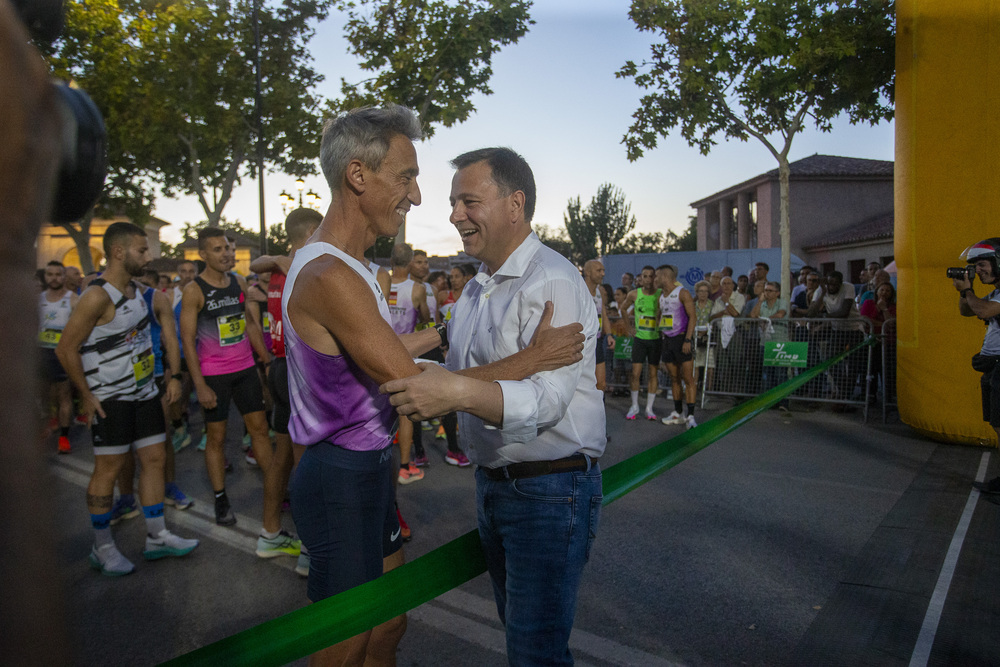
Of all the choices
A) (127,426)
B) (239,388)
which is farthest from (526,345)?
(239,388)

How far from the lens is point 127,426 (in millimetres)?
4391

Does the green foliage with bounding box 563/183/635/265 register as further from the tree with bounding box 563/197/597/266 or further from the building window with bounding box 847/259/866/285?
the building window with bounding box 847/259/866/285

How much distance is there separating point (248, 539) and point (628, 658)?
116 inches

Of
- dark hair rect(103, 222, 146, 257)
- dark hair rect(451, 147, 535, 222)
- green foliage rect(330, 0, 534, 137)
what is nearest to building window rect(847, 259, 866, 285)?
green foliage rect(330, 0, 534, 137)

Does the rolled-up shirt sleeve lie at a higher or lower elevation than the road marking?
higher

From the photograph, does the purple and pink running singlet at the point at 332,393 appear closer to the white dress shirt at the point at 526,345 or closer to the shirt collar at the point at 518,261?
the white dress shirt at the point at 526,345

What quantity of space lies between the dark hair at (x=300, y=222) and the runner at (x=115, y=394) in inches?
41.4

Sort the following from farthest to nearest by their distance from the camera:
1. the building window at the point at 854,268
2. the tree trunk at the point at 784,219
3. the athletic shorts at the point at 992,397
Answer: the building window at the point at 854,268, the tree trunk at the point at 784,219, the athletic shorts at the point at 992,397

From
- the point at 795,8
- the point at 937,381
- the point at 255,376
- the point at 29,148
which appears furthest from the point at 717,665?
the point at 795,8

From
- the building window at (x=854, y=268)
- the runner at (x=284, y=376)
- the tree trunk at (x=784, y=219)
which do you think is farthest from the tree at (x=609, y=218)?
the runner at (x=284, y=376)

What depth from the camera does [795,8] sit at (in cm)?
1179

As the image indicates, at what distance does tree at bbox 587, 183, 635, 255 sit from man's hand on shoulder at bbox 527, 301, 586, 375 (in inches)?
2215

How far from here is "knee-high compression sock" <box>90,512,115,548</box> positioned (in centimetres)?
418

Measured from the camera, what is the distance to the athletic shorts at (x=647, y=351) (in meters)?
9.12
